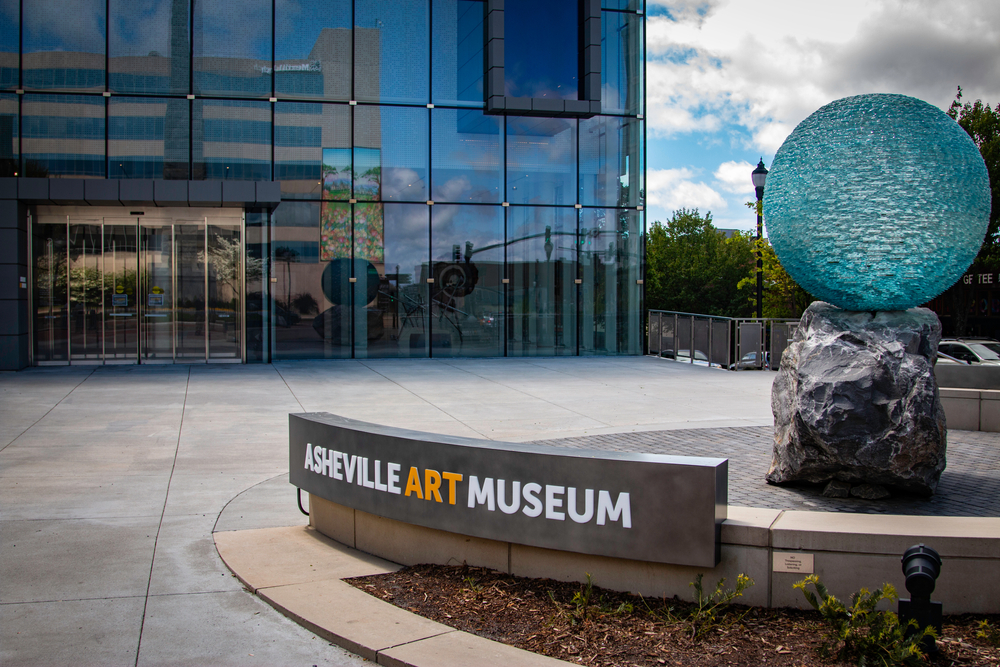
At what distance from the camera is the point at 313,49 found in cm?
2283

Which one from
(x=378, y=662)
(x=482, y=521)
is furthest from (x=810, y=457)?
(x=378, y=662)

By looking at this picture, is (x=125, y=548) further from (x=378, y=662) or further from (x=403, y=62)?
(x=403, y=62)

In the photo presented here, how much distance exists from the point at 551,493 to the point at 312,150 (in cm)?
1978

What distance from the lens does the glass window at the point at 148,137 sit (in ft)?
69.8

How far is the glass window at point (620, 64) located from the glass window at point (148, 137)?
1220 cm

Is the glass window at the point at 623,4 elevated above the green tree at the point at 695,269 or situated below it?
above

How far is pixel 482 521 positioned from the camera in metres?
4.93

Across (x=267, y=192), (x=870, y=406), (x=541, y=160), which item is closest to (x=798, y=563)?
(x=870, y=406)

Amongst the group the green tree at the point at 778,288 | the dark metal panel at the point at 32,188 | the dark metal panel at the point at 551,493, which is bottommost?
the dark metal panel at the point at 551,493

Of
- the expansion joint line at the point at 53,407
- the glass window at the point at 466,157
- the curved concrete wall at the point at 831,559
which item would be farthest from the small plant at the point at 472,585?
the glass window at the point at 466,157

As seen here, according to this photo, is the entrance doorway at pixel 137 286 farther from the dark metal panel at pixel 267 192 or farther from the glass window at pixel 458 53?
the glass window at pixel 458 53

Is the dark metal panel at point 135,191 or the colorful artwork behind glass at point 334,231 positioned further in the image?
the colorful artwork behind glass at point 334,231

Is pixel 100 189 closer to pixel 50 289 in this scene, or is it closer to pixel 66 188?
pixel 66 188

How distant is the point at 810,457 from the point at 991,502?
151 centimetres
